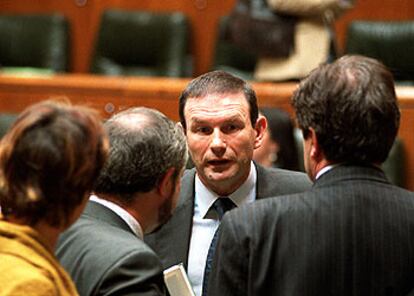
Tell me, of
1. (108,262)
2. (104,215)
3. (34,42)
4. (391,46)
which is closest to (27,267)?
(108,262)

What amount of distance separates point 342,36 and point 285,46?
3.68 ft

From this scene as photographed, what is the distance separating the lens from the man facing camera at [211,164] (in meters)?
2.58

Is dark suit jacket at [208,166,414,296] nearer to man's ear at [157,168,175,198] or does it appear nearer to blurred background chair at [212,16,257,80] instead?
man's ear at [157,168,175,198]

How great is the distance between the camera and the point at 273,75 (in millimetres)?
5184

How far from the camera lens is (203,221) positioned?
263 cm

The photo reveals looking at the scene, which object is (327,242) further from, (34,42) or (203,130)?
(34,42)

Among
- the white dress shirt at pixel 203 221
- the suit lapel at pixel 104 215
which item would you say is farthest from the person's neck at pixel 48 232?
the white dress shirt at pixel 203 221

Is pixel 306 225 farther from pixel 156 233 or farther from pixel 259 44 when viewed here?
pixel 259 44

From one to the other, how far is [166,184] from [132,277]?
0.88ft

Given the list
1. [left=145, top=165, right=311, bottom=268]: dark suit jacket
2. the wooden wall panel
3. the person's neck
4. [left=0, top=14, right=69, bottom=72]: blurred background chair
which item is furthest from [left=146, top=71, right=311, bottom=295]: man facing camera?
[left=0, top=14, right=69, bottom=72]: blurred background chair

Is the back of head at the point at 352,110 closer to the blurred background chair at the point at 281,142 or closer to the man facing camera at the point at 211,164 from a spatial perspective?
the man facing camera at the point at 211,164

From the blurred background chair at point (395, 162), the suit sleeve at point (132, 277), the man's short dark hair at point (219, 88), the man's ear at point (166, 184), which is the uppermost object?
the man's short dark hair at point (219, 88)

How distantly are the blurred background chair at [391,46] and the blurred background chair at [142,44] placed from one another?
1.10 meters

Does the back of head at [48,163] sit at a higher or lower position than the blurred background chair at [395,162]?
higher
